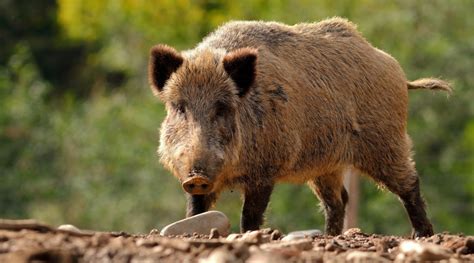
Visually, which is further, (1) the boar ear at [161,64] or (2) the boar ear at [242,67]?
(1) the boar ear at [161,64]

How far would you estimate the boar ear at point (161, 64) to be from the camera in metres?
10.8

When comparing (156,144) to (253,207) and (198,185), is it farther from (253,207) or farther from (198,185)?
(198,185)

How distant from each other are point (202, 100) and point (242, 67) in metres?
0.43

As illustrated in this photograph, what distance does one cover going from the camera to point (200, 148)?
9.94 metres

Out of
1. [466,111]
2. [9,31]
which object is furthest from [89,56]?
[466,111]

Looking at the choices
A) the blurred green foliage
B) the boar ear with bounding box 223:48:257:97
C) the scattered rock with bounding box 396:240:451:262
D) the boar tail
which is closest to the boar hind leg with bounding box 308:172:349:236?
the boar tail

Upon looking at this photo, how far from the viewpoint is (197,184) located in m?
9.66

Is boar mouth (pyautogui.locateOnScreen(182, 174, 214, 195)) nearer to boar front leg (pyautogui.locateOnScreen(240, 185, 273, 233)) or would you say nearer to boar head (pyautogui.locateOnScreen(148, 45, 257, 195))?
boar head (pyautogui.locateOnScreen(148, 45, 257, 195))

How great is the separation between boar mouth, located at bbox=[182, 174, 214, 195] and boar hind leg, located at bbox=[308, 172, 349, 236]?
317cm

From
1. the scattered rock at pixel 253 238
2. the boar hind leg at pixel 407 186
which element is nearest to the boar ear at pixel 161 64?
the boar hind leg at pixel 407 186

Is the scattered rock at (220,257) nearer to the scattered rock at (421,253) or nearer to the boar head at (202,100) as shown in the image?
the scattered rock at (421,253)

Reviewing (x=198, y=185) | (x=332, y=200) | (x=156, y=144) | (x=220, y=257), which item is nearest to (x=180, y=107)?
(x=198, y=185)

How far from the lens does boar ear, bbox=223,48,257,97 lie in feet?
34.8

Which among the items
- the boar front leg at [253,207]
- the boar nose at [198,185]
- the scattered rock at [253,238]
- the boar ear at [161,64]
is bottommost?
the scattered rock at [253,238]
